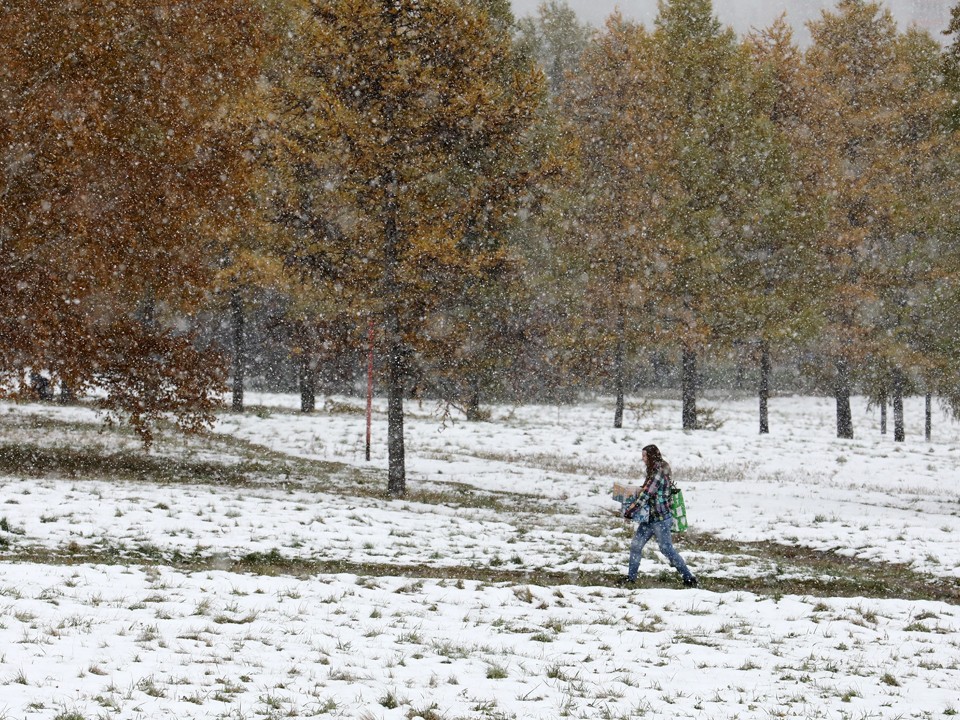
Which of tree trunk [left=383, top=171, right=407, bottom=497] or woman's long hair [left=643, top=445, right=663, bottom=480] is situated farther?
tree trunk [left=383, top=171, right=407, bottom=497]

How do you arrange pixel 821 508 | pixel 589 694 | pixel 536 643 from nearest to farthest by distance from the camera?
pixel 589 694
pixel 536 643
pixel 821 508

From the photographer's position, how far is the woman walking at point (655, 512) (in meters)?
11.7

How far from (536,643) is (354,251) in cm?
1091

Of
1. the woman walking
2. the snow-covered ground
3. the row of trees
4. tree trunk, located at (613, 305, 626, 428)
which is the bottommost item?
the snow-covered ground

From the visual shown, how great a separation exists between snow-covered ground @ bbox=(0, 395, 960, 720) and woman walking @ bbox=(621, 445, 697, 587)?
40 centimetres

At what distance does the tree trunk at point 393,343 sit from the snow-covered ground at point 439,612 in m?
0.60

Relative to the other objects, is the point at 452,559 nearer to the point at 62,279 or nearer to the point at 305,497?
the point at 305,497

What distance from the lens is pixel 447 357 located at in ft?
61.2

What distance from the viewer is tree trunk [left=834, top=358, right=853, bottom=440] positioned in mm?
31766

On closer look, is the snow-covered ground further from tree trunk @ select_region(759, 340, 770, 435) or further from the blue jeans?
tree trunk @ select_region(759, 340, 770, 435)

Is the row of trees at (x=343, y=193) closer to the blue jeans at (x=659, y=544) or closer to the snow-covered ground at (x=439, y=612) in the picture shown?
the snow-covered ground at (x=439, y=612)

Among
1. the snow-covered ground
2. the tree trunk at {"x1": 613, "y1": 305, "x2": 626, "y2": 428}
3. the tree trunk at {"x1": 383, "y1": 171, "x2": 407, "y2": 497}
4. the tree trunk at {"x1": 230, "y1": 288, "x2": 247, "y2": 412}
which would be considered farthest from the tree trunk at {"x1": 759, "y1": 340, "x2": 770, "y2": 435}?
the tree trunk at {"x1": 383, "y1": 171, "x2": 407, "y2": 497}

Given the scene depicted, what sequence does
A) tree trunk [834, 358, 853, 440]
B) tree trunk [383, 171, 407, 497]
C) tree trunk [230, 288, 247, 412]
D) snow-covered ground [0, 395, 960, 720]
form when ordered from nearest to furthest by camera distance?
snow-covered ground [0, 395, 960, 720], tree trunk [383, 171, 407, 497], tree trunk [230, 288, 247, 412], tree trunk [834, 358, 853, 440]

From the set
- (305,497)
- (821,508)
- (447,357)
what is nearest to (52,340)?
(305,497)
